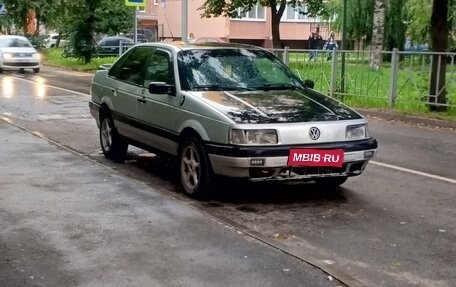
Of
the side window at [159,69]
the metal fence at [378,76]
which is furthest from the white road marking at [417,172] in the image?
the metal fence at [378,76]

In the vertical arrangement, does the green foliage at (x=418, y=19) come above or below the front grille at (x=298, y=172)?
above

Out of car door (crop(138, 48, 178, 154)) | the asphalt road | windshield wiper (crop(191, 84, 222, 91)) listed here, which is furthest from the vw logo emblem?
car door (crop(138, 48, 178, 154))

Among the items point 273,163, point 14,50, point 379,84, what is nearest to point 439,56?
point 379,84

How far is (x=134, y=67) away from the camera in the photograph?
8883mm

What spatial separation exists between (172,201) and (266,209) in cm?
95

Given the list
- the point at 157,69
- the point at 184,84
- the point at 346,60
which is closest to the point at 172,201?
the point at 184,84

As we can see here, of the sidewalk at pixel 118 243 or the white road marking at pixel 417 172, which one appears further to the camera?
the white road marking at pixel 417 172

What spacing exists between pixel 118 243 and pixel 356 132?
2.82 m

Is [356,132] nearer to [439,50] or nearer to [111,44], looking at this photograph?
[439,50]

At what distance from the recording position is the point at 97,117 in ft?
32.6

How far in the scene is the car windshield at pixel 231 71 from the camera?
7.66 m

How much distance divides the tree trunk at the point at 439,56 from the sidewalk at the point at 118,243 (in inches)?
350

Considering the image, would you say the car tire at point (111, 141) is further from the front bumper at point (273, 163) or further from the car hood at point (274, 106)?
the front bumper at point (273, 163)

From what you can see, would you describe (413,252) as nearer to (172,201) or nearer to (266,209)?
(266,209)
